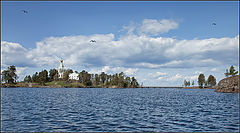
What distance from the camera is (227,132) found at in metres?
26.2

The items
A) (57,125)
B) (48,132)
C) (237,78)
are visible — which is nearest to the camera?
(48,132)

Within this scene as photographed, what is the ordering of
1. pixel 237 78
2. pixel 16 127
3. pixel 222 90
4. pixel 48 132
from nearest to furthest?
pixel 48 132, pixel 16 127, pixel 237 78, pixel 222 90

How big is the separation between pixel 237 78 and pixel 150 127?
469 feet

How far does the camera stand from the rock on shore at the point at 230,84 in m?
148

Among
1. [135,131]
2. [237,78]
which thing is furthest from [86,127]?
[237,78]

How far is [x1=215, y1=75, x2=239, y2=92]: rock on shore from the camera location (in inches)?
5812

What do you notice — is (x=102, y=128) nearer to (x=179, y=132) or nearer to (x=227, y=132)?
(x=179, y=132)

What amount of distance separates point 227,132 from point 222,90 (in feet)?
531

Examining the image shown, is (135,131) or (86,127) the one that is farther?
(86,127)

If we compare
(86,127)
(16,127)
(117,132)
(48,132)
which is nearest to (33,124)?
(16,127)

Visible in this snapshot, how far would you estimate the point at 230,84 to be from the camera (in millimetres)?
154375

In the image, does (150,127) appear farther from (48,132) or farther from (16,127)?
(16,127)

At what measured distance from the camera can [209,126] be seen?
1169 inches

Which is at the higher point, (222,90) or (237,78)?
(237,78)
